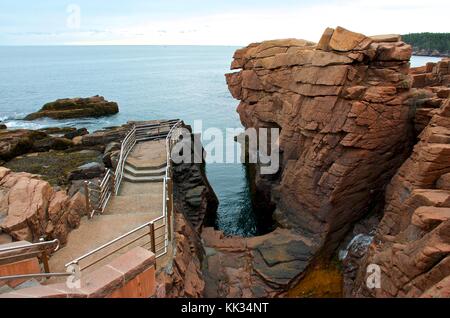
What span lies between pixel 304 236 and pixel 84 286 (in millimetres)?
16899

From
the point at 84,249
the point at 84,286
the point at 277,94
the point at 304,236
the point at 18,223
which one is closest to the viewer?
the point at 84,286

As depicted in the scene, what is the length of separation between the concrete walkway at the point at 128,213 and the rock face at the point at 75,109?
41.9m

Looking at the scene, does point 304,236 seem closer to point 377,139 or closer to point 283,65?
point 377,139

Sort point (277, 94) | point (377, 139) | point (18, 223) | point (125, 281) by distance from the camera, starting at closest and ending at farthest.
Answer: point (125, 281) < point (18, 223) < point (377, 139) < point (277, 94)

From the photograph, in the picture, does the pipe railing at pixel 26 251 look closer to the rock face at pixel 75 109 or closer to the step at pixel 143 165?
the step at pixel 143 165

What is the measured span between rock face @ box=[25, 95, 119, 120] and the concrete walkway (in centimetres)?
4192

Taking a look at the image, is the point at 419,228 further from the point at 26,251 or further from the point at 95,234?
the point at 26,251

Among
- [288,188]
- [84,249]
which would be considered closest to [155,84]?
[288,188]

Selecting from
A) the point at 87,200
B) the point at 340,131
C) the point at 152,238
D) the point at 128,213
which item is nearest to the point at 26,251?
the point at 152,238

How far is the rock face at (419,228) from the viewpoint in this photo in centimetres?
1299

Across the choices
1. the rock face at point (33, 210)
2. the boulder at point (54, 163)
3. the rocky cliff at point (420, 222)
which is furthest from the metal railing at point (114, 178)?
the rocky cliff at point (420, 222)

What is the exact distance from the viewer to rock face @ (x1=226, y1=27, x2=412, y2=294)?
21.1 meters

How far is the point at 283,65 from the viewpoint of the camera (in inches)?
1052

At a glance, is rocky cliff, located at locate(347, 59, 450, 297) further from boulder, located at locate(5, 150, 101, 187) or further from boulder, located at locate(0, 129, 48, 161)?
boulder, located at locate(0, 129, 48, 161)
